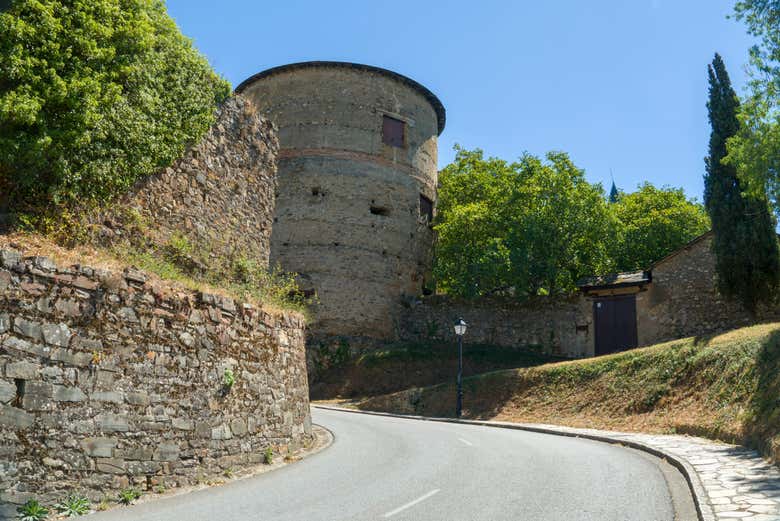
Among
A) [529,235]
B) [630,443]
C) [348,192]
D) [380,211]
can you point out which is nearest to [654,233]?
[529,235]

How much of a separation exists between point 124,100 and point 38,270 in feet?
12.4

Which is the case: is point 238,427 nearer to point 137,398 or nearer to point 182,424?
point 182,424

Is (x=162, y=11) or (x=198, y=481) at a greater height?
(x=162, y=11)

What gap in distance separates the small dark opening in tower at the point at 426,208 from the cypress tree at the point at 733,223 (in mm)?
16795

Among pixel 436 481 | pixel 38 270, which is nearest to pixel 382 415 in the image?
pixel 436 481

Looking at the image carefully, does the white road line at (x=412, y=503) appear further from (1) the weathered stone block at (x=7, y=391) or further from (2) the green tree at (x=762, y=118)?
(2) the green tree at (x=762, y=118)

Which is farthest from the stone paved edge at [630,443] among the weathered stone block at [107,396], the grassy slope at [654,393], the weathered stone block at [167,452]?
the weathered stone block at [107,396]

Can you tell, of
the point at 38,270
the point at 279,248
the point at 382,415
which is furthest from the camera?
the point at 279,248

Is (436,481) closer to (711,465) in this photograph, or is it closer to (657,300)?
(711,465)

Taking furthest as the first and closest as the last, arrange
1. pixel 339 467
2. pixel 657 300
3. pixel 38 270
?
pixel 657 300 → pixel 339 467 → pixel 38 270

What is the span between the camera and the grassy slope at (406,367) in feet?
94.2

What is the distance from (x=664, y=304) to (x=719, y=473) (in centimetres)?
1698

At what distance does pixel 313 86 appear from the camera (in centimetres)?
→ 3431

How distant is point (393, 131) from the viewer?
1380 inches
